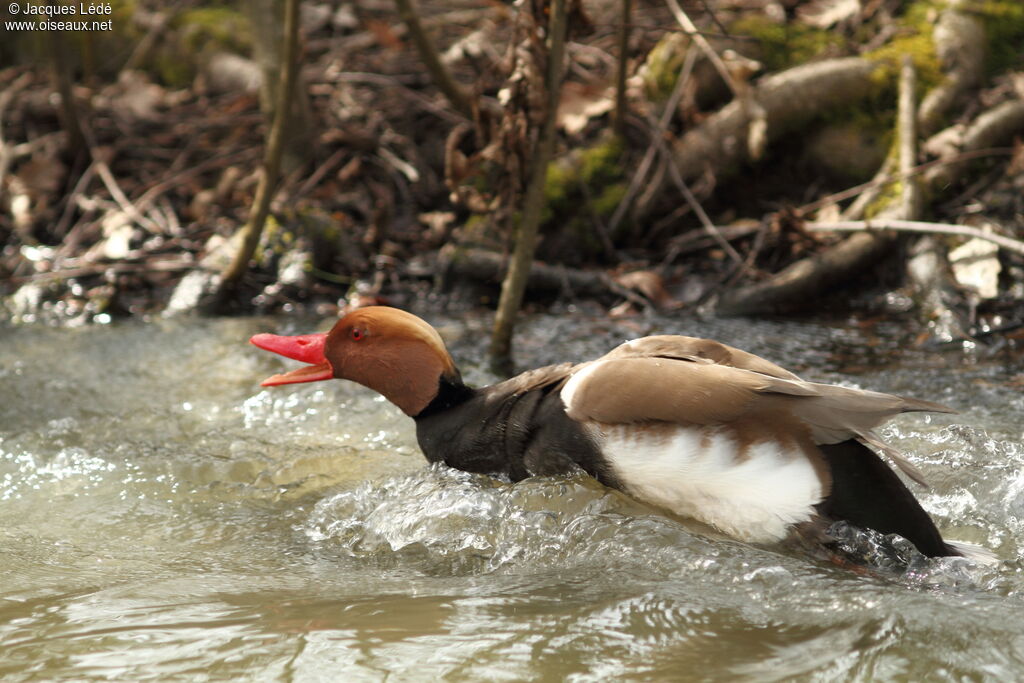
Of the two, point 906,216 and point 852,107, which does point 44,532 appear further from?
point 852,107

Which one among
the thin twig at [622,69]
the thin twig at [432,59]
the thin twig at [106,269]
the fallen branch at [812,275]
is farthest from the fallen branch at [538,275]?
the thin twig at [106,269]

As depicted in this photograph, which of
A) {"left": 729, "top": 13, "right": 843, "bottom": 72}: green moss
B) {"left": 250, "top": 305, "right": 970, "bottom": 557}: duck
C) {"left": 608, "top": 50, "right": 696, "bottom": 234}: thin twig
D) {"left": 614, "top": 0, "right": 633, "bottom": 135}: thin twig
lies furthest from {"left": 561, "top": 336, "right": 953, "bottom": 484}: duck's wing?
{"left": 729, "top": 13, "right": 843, "bottom": 72}: green moss

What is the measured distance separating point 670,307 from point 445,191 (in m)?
1.90

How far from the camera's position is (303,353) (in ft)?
11.0

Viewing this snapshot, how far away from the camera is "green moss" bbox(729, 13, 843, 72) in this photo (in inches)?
259

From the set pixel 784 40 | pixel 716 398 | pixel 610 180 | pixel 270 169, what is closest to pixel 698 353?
pixel 716 398

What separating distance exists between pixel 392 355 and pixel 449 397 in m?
0.22

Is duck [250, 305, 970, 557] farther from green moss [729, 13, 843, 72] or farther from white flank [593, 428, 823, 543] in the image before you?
green moss [729, 13, 843, 72]

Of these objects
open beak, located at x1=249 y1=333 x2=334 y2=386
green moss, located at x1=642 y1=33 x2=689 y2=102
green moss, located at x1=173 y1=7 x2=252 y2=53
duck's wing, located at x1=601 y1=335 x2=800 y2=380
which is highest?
green moss, located at x1=173 y1=7 x2=252 y2=53

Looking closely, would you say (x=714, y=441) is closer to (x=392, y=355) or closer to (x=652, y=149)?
(x=392, y=355)

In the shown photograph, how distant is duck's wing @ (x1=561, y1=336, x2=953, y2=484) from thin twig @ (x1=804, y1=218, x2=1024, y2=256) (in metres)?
2.17

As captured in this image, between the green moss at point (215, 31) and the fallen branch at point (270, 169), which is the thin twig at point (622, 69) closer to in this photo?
the fallen branch at point (270, 169)

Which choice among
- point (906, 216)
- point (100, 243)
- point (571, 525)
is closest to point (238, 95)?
point (100, 243)

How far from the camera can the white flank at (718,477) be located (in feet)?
8.39
